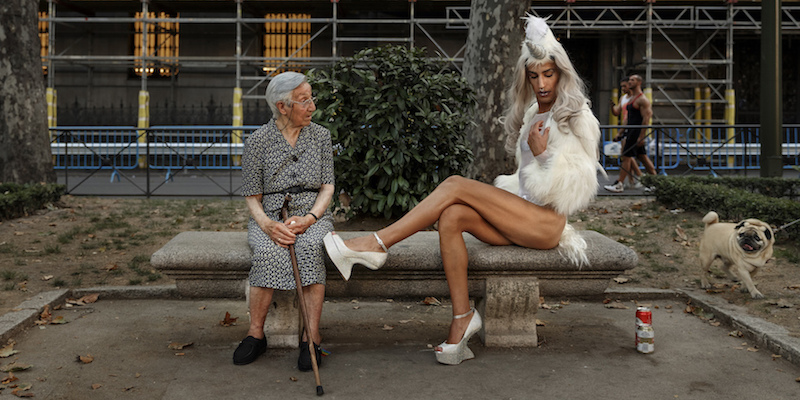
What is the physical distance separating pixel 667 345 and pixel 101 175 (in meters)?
15.6

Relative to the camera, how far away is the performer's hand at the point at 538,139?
427 centimetres

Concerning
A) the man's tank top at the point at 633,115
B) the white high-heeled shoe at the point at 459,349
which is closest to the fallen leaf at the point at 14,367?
the white high-heeled shoe at the point at 459,349

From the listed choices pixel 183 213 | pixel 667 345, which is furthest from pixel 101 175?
pixel 667 345

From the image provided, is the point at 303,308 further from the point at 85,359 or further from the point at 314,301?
the point at 85,359

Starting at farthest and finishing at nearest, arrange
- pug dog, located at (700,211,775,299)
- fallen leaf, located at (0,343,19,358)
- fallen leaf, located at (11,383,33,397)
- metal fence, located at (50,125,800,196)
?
metal fence, located at (50,125,800,196), pug dog, located at (700,211,775,299), fallen leaf, located at (0,343,19,358), fallen leaf, located at (11,383,33,397)

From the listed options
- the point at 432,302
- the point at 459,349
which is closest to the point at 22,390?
the point at 459,349

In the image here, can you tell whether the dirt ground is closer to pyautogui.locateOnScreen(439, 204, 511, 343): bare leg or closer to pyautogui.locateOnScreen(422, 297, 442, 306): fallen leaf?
pyautogui.locateOnScreen(422, 297, 442, 306): fallen leaf

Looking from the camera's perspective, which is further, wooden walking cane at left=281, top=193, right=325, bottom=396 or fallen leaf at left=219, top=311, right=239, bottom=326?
fallen leaf at left=219, top=311, right=239, bottom=326

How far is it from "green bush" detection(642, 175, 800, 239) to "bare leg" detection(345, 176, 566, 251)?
3875 mm

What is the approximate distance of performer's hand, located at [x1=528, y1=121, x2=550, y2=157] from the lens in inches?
168

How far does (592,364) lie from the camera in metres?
4.20

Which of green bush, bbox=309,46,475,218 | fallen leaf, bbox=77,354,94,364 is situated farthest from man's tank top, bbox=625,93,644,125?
fallen leaf, bbox=77,354,94,364

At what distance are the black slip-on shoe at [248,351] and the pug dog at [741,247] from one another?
3546 millimetres

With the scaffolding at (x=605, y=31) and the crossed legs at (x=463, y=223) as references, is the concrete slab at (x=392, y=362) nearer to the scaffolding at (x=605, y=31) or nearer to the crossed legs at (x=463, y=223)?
the crossed legs at (x=463, y=223)
